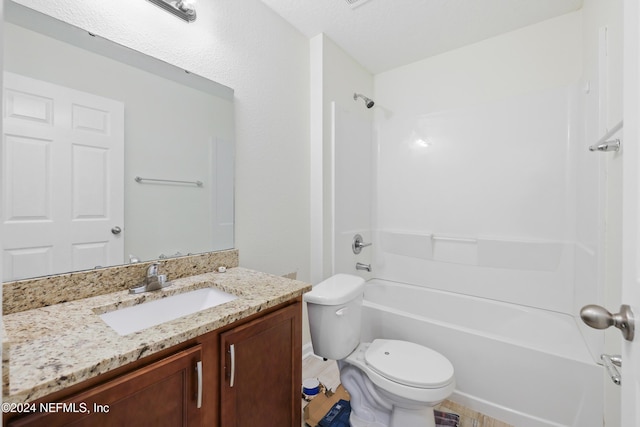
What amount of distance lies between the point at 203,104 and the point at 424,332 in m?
1.87

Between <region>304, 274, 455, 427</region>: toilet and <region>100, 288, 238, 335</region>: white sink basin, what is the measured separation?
48cm

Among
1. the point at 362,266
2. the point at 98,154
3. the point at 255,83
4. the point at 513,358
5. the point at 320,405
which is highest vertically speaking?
the point at 255,83

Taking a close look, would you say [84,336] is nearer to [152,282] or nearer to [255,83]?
[152,282]

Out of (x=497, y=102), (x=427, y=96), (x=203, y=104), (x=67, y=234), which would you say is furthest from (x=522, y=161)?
(x=67, y=234)

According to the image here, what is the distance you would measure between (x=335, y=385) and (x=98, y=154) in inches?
72.1

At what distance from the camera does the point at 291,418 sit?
1.19m

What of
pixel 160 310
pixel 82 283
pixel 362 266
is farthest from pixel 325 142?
pixel 82 283

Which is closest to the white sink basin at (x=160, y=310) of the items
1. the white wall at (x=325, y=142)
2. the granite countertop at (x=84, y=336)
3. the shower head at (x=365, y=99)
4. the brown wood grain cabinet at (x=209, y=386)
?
the granite countertop at (x=84, y=336)

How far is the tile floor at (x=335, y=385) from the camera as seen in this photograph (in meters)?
1.59

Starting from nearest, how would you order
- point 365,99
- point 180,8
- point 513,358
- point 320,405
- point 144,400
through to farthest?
point 144,400 < point 180,8 < point 513,358 < point 320,405 < point 365,99

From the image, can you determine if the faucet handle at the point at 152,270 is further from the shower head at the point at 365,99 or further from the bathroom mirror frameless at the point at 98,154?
the shower head at the point at 365,99

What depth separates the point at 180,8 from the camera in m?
1.31

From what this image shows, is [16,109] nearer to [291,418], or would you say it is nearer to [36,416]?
[36,416]

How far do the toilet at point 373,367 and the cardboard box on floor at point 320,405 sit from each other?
182 millimetres
